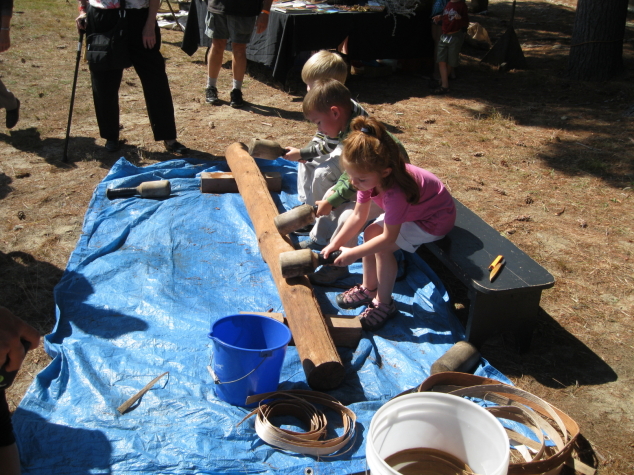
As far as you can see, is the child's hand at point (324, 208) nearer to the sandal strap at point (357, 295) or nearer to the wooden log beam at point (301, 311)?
the wooden log beam at point (301, 311)

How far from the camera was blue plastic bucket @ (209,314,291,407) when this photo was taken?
2387mm

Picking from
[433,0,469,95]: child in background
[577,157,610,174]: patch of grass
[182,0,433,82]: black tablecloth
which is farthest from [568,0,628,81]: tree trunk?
[577,157,610,174]: patch of grass

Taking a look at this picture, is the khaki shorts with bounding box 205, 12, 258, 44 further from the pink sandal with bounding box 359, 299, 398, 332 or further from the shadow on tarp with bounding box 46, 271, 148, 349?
the pink sandal with bounding box 359, 299, 398, 332

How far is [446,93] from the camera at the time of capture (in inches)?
321

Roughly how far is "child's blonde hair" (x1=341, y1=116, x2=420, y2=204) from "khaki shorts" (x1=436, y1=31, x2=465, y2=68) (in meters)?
5.81

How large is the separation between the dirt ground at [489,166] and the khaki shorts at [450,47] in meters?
0.48

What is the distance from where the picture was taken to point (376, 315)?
3.21 meters

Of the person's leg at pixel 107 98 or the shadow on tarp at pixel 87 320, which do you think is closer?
the shadow on tarp at pixel 87 320

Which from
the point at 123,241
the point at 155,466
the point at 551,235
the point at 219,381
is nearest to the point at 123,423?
the point at 155,466

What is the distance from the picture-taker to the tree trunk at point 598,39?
8.16 meters

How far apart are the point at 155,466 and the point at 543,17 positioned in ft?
48.8

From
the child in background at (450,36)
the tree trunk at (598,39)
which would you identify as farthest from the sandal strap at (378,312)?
the tree trunk at (598,39)

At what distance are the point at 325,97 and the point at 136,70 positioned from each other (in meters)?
2.42

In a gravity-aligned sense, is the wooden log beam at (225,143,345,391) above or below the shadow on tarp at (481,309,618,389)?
above
